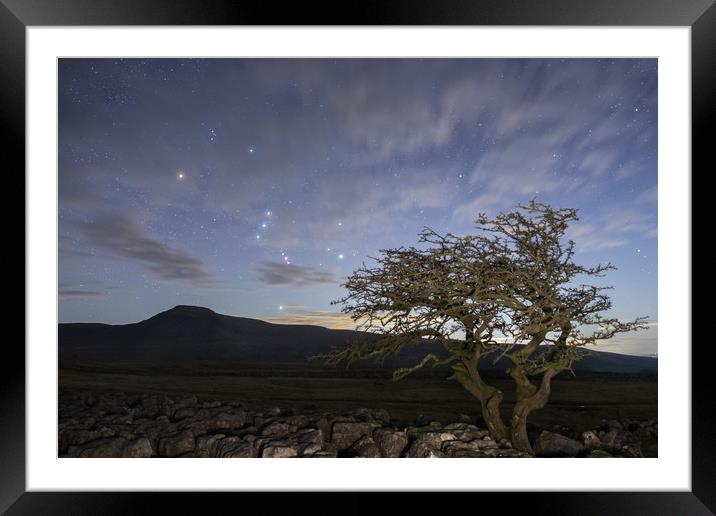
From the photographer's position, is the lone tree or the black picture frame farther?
the lone tree

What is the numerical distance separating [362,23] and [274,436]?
2450 mm

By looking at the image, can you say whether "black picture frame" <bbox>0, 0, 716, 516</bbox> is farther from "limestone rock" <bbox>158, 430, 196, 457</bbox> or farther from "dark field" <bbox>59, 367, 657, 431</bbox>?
"dark field" <bbox>59, 367, 657, 431</bbox>

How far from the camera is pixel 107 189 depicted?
10.7ft

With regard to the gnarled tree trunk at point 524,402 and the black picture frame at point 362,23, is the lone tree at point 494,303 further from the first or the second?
the black picture frame at point 362,23

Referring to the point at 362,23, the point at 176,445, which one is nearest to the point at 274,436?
the point at 176,445

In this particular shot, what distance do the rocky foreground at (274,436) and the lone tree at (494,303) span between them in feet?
1.13

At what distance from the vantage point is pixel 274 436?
236cm

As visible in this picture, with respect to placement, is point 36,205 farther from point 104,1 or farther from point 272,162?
point 272,162

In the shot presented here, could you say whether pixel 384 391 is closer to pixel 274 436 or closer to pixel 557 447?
pixel 274 436

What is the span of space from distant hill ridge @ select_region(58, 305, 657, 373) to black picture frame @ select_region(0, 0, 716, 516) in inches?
73.0

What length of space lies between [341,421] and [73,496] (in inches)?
63.1

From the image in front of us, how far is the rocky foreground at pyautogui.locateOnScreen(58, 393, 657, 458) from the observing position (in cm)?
217

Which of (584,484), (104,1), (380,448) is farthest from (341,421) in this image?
(104,1)

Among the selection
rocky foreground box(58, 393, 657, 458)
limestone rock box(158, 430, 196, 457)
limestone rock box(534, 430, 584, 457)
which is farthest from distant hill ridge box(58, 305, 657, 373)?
limestone rock box(158, 430, 196, 457)
